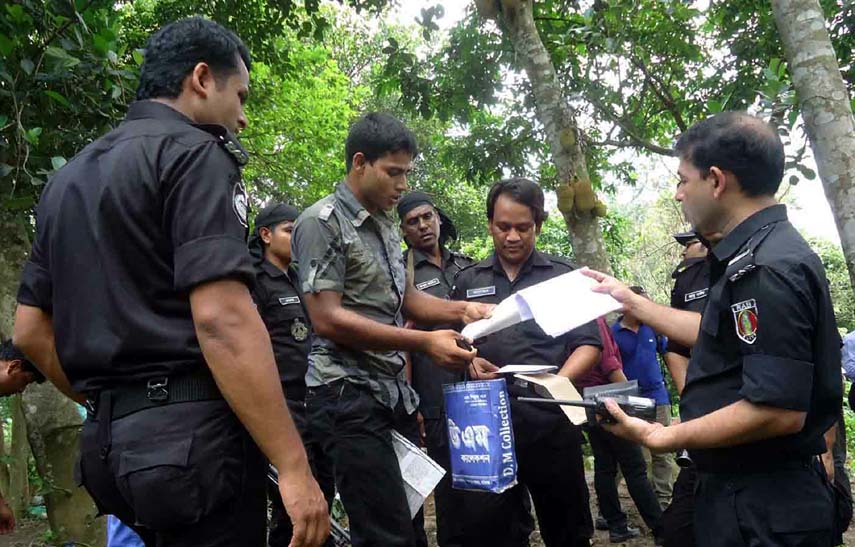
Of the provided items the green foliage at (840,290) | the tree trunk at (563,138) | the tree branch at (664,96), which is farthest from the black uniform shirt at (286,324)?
the green foliage at (840,290)

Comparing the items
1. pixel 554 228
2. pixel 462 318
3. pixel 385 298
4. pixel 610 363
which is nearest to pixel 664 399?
pixel 610 363

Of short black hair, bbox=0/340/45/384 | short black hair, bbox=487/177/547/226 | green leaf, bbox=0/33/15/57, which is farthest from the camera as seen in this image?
short black hair, bbox=487/177/547/226

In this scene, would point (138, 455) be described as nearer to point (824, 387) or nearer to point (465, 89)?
point (824, 387)

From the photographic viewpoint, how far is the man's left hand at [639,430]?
198cm

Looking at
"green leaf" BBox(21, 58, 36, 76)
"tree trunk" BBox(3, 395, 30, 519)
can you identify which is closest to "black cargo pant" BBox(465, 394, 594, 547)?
"green leaf" BBox(21, 58, 36, 76)

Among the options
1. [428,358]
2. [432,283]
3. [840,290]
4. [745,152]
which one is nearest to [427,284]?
[432,283]

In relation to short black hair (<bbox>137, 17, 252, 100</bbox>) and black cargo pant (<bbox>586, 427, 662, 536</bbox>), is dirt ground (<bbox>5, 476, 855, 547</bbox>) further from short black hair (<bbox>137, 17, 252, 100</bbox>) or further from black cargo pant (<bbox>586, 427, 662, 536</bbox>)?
short black hair (<bbox>137, 17, 252, 100</bbox>)

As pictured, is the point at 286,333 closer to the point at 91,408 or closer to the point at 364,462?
the point at 364,462

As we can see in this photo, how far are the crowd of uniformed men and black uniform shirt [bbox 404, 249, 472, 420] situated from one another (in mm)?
987

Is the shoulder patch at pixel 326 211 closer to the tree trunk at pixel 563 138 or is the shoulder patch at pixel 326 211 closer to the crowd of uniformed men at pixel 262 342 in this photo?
the crowd of uniformed men at pixel 262 342

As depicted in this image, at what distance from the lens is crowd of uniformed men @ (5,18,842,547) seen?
5.07 ft

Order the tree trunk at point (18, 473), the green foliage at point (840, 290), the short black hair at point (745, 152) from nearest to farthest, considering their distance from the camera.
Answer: the short black hair at point (745, 152) → the tree trunk at point (18, 473) → the green foliage at point (840, 290)

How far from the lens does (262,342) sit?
157cm

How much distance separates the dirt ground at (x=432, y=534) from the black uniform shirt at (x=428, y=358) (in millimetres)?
1348
